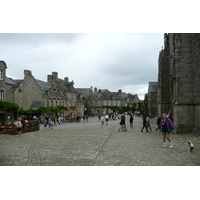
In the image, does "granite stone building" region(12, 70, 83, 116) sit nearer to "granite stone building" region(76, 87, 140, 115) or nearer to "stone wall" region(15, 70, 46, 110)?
"stone wall" region(15, 70, 46, 110)

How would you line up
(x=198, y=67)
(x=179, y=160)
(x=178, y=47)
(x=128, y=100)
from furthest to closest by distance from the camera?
1. (x=128, y=100)
2. (x=178, y=47)
3. (x=198, y=67)
4. (x=179, y=160)

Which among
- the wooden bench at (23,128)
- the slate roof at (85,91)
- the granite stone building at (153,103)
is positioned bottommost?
the wooden bench at (23,128)

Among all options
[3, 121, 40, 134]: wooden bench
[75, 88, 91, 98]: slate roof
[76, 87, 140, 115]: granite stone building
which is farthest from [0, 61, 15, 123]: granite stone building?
[75, 88, 91, 98]: slate roof

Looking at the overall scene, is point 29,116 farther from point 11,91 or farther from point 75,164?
point 75,164

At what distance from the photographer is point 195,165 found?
19.0ft

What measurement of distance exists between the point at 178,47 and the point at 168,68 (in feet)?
23.0

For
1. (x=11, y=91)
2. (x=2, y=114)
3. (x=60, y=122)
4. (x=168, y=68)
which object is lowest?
(x=60, y=122)

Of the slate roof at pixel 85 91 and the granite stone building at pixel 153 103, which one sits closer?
the granite stone building at pixel 153 103

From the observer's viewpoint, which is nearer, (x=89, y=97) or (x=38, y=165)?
(x=38, y=165)

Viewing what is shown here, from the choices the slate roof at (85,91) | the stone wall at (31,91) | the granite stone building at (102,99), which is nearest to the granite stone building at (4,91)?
the stone wall at (31,91)

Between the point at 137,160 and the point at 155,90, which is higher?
the point at 155,90

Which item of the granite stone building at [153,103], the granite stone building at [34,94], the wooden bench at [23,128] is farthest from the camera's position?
the granite stone building at [34,94]

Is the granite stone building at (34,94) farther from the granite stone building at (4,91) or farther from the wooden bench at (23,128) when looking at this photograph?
the wooden bench at (23,128)

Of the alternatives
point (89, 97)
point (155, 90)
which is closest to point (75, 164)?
point (155, 90)
